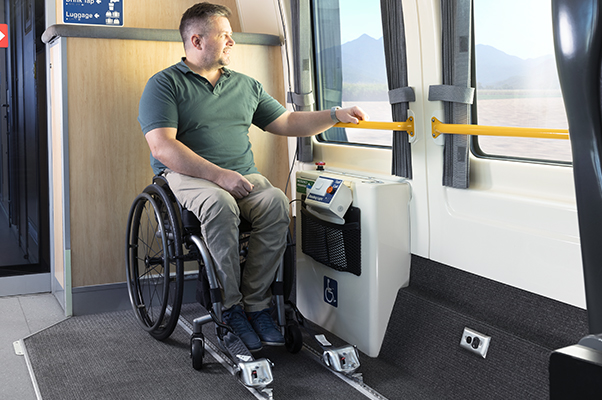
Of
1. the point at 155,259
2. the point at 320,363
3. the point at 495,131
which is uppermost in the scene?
the point at 495,131

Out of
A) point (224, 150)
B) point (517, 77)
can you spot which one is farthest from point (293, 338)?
point (517, 77)

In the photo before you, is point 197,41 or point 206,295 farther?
point 197,41

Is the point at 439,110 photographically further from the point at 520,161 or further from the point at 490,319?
Answer: the point at 490,319

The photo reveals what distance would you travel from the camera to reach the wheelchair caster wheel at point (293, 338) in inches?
95.7

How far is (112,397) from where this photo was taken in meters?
2.08

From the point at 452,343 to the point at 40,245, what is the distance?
2546 mm

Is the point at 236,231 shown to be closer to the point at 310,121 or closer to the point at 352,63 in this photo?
the point at 310,121

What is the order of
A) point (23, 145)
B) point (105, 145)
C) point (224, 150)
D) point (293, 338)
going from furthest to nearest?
point (23, 145) → point (105, 145) → point (224, 150) → point (293, 338)

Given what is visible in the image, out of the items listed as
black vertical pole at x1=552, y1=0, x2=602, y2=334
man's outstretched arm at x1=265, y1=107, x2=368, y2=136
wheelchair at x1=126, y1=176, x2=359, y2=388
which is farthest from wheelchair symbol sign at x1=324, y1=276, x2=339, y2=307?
black vertical pole at x1=552, y1=0, x2=602, y2=334

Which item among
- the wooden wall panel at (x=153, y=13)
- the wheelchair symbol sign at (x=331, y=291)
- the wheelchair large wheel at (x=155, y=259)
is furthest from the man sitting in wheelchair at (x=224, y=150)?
the wooden wall panel at (x=153, y=13)

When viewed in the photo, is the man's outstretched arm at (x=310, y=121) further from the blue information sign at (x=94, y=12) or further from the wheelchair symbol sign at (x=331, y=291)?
the blue information sign at (x=94, y=12)

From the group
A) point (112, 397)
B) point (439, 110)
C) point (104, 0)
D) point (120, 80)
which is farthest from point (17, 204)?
point (439, 110)

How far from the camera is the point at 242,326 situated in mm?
2344

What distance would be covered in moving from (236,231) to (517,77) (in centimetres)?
119
